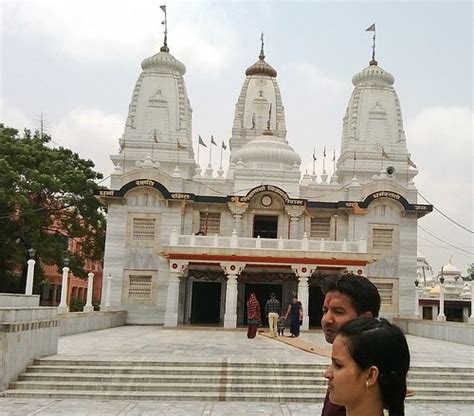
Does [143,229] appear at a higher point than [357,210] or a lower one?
lower

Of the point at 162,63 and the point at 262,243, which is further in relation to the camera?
the point at 162,63

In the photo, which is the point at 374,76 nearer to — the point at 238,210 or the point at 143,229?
the point at 238,210

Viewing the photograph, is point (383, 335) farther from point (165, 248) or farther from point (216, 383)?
point (165, 248)

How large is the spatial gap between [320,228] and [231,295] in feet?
23.4

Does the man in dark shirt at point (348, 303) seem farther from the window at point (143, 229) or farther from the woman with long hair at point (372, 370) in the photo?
the window at point (143, 229)

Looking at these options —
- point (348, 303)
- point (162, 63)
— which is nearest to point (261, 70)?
point (162, 63)

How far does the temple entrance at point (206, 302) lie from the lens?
27859mm

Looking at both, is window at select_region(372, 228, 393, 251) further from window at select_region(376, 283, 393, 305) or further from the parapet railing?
the parapet railing

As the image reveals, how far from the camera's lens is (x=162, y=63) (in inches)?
1368

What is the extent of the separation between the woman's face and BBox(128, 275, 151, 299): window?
26.1 metres

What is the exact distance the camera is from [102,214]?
31953 millimetres

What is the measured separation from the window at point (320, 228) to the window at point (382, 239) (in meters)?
2.10

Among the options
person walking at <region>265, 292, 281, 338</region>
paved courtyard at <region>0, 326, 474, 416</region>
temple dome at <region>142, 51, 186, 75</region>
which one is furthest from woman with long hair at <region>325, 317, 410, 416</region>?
temple dome at <region>142, 51, 186, 75</region>

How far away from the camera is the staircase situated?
995 cm
